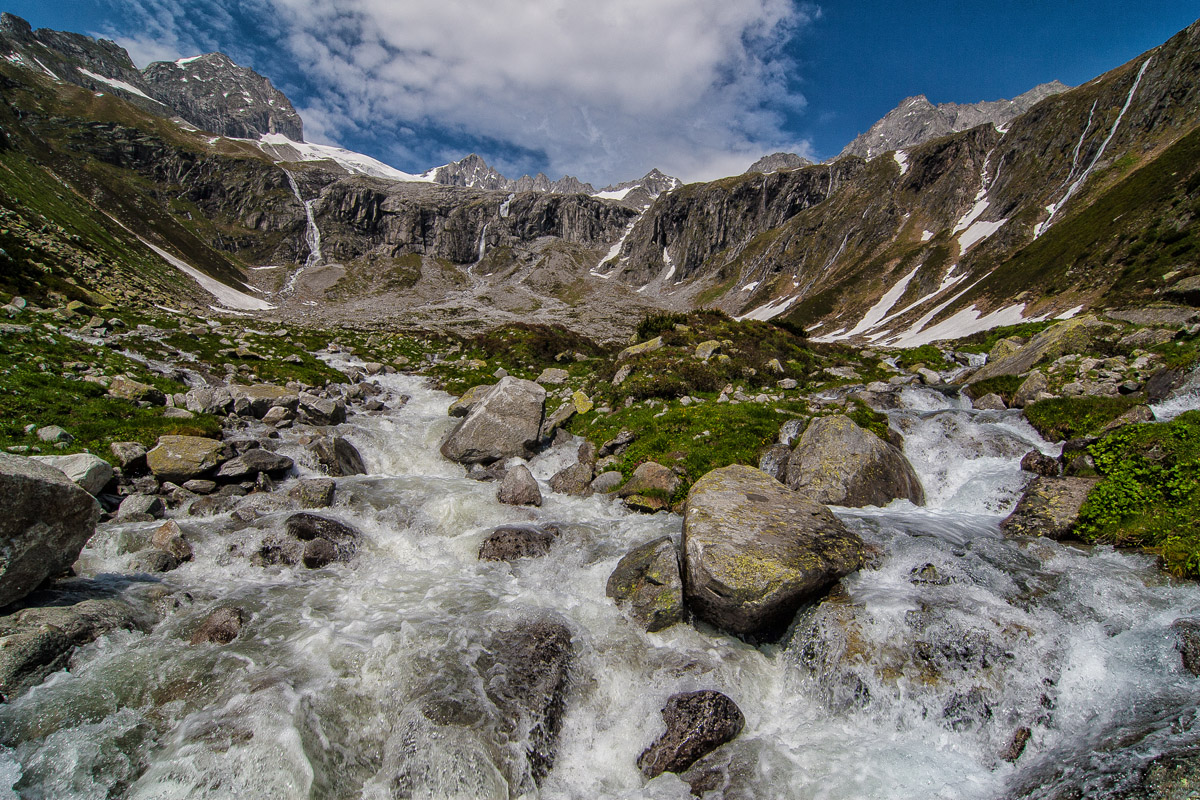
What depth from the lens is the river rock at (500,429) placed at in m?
18.7

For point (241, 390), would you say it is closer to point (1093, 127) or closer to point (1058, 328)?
point (1058, 328)

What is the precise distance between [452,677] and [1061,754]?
8983 millimetres

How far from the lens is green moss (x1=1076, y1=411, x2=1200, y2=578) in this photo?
906 cm

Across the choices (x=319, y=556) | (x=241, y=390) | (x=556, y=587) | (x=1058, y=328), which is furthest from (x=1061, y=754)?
(x=241, y=390)

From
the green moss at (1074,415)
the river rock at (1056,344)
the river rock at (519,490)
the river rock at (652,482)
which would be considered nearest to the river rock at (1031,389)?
the green moss at (1074,415)

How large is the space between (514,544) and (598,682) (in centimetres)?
480

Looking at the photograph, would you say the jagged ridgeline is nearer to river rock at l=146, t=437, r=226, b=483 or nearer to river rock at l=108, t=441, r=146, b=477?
river rock at l=108, t=441, r=146, b=477

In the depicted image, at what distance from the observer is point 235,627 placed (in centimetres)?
863

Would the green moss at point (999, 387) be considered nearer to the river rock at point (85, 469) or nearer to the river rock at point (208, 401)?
the river rock at point (85, 469)

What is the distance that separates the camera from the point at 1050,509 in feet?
37.1

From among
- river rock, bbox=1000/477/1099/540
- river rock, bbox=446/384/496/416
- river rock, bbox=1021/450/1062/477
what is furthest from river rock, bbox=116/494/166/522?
river rock, bbox=1021/450/1062/477

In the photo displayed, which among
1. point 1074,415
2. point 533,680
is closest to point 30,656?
point 533,680

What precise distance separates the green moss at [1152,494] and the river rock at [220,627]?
17.8 metres

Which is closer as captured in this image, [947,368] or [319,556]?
[319,556]
